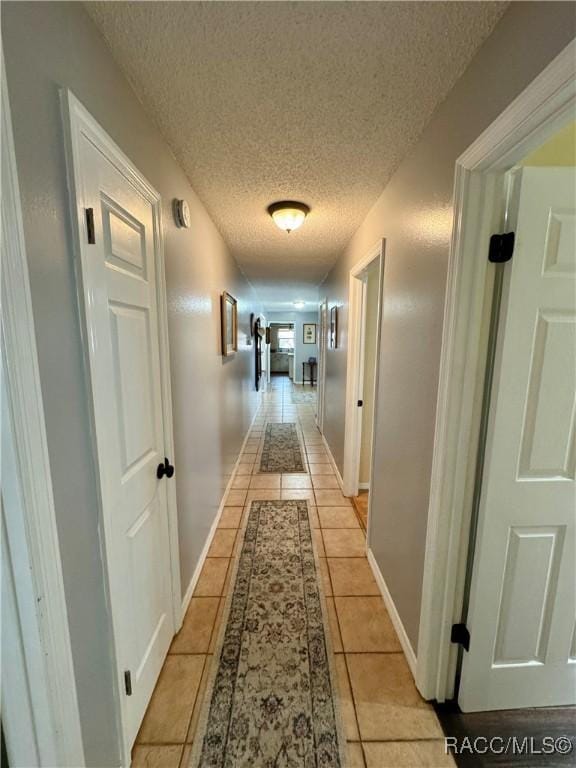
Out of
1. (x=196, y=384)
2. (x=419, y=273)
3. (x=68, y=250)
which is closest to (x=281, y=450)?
(x=196, y=384)

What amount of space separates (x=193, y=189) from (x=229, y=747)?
8.52ft

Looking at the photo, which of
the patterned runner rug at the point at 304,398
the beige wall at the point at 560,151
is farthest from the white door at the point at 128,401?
the patterned runner rug at the point at 304,398

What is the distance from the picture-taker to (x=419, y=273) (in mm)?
1389

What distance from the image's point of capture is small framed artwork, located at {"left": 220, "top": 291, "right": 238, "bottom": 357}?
276cm

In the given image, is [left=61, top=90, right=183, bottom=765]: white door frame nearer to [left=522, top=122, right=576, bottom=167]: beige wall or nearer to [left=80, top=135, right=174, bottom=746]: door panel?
[left=80, top=135, right=174, bottom=746]: door panel

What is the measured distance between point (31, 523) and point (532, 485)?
4.86 feet

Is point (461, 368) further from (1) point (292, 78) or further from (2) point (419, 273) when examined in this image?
(1) point (292, 78)

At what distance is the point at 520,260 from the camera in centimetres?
99

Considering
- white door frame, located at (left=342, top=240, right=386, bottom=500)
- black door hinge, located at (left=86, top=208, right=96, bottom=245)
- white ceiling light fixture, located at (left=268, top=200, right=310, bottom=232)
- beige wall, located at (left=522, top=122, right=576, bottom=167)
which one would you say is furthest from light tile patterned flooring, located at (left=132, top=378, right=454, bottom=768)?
white ceiling light fixture, located at (left=268, top=200, right=310, bottom=232)

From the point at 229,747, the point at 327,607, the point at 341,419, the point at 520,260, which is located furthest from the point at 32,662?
the point at 341,419

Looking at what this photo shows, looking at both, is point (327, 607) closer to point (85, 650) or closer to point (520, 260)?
point (85, 650)

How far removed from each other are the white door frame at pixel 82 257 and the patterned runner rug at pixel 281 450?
2122mm

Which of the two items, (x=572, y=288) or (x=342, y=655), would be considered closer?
(x=572, y=288)

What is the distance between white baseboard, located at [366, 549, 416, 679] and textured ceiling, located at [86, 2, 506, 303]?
2273 millimetres
